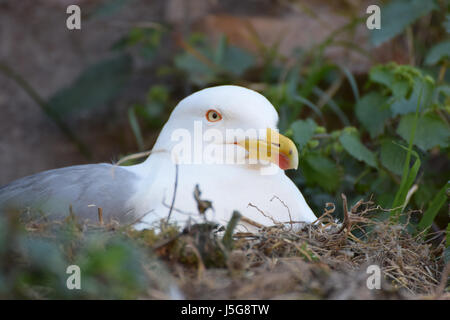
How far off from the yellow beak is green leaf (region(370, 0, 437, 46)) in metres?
1.64

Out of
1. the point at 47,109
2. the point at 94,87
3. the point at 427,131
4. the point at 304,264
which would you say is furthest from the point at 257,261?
the point at 47,109

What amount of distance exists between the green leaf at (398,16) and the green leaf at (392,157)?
86cm

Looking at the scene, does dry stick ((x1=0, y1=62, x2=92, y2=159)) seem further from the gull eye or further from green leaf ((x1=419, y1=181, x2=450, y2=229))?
green leaf ((x1=419, y1=181, x2=450, y2=229))

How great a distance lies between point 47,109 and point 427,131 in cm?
301

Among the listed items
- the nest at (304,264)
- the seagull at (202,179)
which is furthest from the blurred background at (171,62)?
the nest at (304,264)

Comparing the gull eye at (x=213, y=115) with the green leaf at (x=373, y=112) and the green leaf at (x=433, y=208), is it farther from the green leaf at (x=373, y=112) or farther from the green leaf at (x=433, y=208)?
the green leaf at (x=373, y=112)

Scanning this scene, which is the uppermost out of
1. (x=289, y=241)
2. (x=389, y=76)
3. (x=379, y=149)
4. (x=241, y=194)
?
(x=389, y=76)

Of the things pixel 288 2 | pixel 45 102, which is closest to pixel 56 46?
pixel 45 102

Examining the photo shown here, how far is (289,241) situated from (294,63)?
9.05ft

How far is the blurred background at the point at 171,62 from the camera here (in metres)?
4.03

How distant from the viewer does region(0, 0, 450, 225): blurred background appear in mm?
4031

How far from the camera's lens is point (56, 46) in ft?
16.8
